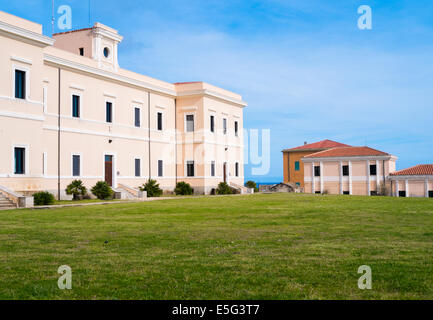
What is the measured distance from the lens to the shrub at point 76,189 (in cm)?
3134

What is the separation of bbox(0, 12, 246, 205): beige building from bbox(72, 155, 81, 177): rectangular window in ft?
0.22

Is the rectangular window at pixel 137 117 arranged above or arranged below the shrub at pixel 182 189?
above

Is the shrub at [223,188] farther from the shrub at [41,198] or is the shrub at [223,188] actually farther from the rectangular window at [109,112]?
the shrub at [41,198]

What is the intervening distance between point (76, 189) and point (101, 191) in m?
1.64

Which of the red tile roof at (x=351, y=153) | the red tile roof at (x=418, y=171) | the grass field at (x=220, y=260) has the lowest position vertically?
the grass field at (x=220, y=260)

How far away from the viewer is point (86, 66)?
33.8 metres

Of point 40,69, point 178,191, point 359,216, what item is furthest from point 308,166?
point 359,216

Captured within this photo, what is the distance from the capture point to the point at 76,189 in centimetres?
3152

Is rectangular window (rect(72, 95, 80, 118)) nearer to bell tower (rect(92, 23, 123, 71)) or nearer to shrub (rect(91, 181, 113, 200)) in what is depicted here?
bell tower (rect(92, 23, 123, 71))

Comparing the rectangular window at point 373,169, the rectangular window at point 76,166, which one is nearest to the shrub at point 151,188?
the rectangular window at point 76,166

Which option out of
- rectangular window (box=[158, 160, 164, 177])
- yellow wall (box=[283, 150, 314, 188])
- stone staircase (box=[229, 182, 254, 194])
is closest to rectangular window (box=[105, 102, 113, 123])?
rectangular window (box=[158, 160, 164, 177])

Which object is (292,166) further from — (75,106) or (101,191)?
(75,106)

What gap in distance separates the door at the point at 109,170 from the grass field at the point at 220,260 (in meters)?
22.2

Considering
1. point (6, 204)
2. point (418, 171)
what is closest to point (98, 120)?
point (6, 204)
